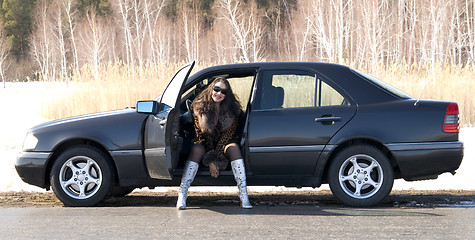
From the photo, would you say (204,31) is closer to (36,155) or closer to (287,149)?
(36,155)

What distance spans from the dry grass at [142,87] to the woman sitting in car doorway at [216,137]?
33.0ft

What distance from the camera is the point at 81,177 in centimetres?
747

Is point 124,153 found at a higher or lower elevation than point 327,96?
lower

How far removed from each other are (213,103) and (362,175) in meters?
1.67

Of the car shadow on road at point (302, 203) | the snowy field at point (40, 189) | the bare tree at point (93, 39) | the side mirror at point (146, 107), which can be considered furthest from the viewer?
the bare tree at point (93, 39)

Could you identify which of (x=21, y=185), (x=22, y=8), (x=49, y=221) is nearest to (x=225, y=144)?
(x=49, y=221)

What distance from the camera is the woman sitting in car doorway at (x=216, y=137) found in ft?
23.6

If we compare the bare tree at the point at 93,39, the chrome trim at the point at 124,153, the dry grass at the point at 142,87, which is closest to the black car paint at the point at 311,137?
the chrome trim at the point at 124,153

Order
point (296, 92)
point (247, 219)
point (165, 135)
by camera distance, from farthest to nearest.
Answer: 1. point (296, 92)
2. point (165, 135)
3. point (247, 219)

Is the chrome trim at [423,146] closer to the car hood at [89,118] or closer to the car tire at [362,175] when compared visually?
the car tire at [362,175]

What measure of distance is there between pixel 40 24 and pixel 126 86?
141 feet

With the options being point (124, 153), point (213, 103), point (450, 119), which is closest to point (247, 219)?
point (213, 103)

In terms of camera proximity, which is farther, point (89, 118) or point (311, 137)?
point (89, 118)

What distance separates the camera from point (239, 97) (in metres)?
8.04
